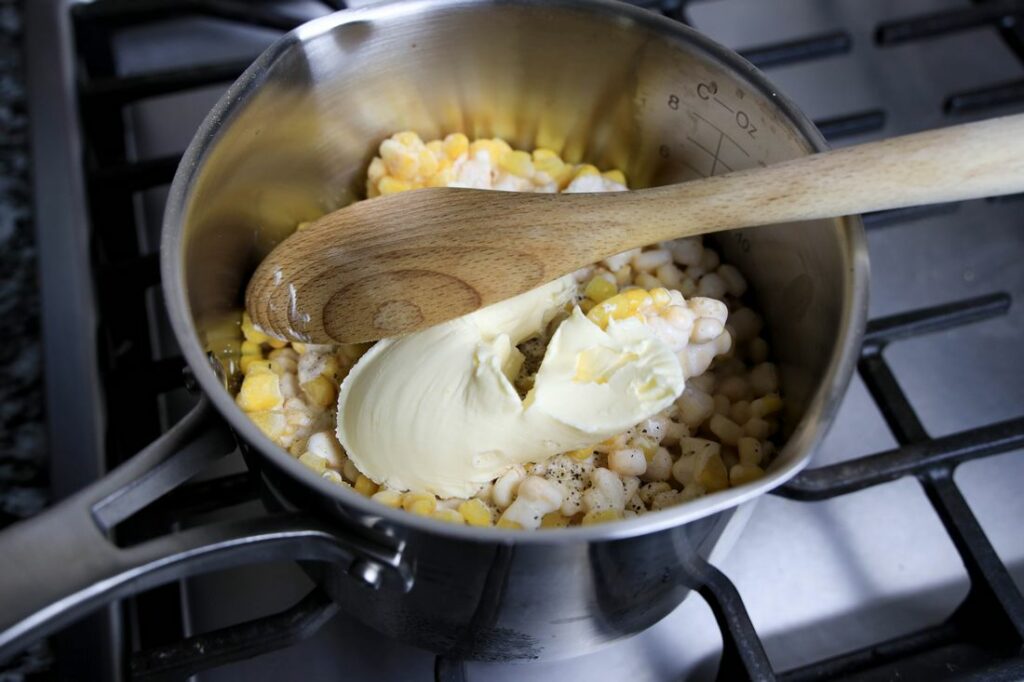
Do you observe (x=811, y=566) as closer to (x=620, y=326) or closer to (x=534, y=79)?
(x=620, y=326)

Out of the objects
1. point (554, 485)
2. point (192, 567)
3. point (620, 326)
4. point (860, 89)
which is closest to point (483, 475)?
point (554, 485)

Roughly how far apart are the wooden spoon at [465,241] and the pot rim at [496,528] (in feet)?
0.23

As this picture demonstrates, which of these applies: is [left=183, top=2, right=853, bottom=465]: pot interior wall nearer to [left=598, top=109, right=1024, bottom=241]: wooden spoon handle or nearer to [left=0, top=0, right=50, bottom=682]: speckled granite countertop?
[left=598, top=109, right=1024, bottom=241]: wooden spoon handle

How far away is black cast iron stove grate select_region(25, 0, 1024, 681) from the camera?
775 mm

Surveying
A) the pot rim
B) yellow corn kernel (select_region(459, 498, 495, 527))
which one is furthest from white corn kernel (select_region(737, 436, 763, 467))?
yellow corn kernel (select_region(459, 498, 495, 527))

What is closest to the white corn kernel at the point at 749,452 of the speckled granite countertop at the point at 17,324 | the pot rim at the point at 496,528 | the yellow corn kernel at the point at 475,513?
the pot rim at the point at 496,528

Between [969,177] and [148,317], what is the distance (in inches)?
30.9

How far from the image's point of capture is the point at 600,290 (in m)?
0.93

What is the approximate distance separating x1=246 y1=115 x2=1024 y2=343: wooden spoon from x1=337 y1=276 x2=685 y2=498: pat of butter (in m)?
0.04

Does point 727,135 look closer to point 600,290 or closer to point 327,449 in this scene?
point 600,290

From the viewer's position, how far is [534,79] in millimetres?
994

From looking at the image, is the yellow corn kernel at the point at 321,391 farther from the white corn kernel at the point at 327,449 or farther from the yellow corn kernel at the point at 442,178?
the yellow corn kernel at the point at 442,178

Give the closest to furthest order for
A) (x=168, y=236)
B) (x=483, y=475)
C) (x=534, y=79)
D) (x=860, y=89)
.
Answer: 1. (x=168, y=236)
2. (x=483, y=475)
3. (x=534, y=79)
4. (x=860, y=89)

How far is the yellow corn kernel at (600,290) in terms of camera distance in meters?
0.93
